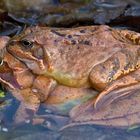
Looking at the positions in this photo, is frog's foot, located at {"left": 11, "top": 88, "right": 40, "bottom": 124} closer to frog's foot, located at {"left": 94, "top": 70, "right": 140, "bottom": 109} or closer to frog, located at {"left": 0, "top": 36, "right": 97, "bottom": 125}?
frog, located at {"left": 0, "top": 36, "right": 97, "bottom": 125}

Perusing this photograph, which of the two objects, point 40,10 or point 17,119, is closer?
point 17,119

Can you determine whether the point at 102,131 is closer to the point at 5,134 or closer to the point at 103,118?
the point at 103,118

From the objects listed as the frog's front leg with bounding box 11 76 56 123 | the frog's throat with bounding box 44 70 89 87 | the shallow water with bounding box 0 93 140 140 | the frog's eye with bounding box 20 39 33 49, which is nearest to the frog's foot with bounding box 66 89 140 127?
the shallow water with bounding box 0 93 140 140

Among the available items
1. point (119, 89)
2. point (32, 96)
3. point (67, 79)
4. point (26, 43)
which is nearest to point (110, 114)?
point (119, 89)

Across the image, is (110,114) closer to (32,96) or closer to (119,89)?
(119,89)

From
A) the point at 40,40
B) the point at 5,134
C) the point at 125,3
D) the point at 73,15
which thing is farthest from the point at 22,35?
the point at 125,3

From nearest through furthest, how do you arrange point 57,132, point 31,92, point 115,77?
point 57,132, point 115,77, point 31,92

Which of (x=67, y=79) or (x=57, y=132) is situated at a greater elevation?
(x=67, y=79)
